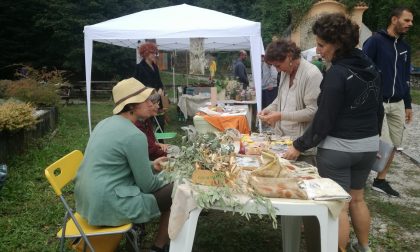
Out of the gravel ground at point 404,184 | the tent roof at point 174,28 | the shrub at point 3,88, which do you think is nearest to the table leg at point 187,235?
the gravel ground at point 404,184

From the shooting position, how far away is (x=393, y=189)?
451 centimetres

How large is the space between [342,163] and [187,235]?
1.04 meters

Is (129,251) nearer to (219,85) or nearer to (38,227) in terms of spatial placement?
(38,227)

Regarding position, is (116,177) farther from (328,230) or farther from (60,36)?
(60,36)

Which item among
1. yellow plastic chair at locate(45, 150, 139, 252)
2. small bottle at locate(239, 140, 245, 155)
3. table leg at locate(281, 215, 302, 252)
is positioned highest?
small bottle at locate(239, 140, 245, 155)

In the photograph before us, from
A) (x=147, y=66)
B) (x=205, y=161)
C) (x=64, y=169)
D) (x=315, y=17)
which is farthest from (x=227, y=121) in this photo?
(x=315, y=17)

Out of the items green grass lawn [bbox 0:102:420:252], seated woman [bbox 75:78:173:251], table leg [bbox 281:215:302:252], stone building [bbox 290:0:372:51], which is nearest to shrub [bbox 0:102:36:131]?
green grass lawn [bbox 0:102:420:252]

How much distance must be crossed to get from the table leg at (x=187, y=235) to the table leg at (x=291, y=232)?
102cm

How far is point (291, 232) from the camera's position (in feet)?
8.94

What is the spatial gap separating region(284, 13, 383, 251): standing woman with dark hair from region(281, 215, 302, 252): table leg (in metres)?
0.37

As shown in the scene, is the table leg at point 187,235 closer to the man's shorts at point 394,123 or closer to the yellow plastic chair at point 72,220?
the yellow plastic chair at point 72,220

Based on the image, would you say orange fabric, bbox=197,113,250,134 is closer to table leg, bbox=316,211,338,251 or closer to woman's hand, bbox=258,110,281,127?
woman's hand, bbox=258,110,281,127

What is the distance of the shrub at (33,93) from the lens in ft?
26.4

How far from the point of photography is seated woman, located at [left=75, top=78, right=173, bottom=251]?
2.30m
